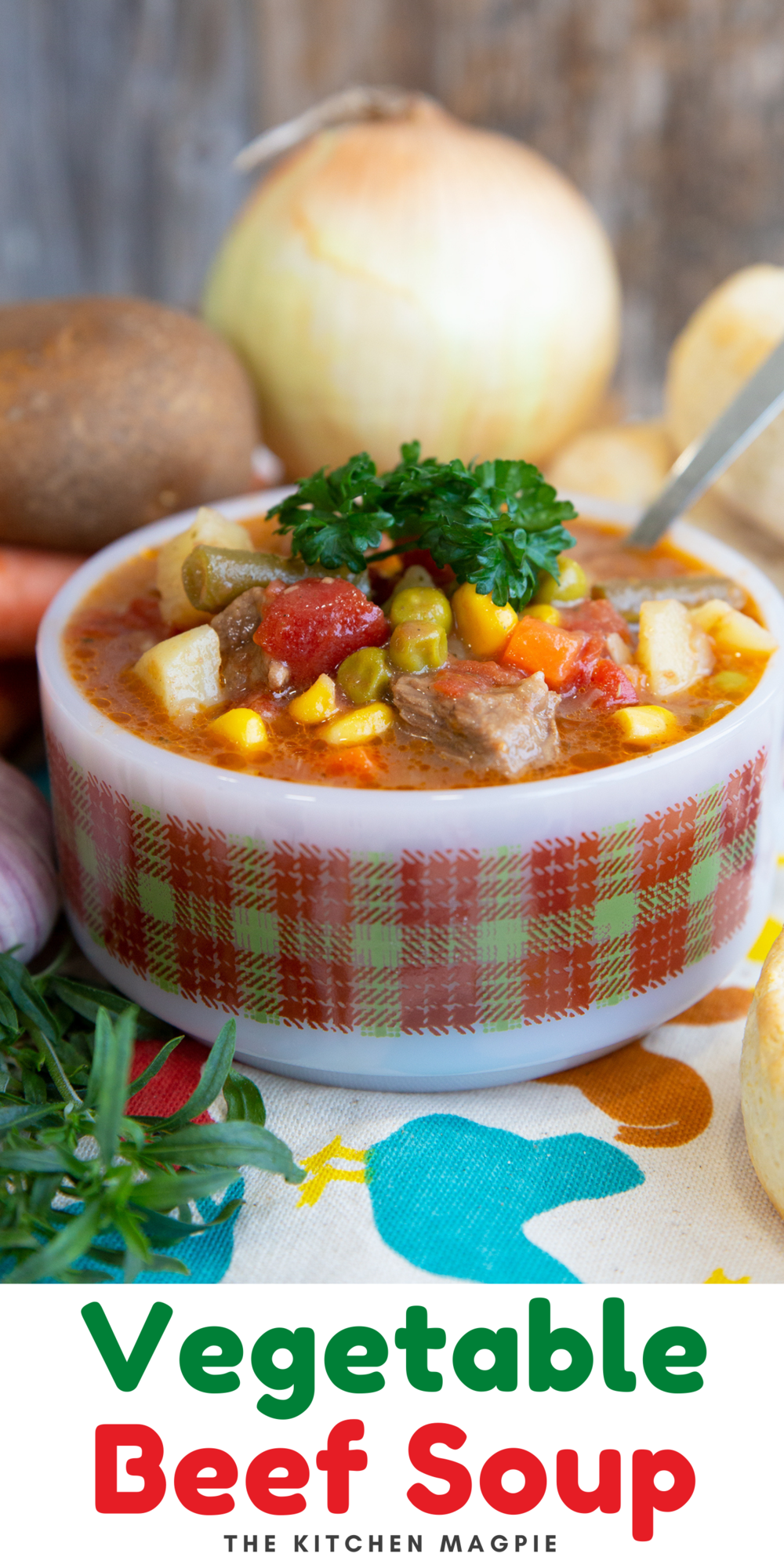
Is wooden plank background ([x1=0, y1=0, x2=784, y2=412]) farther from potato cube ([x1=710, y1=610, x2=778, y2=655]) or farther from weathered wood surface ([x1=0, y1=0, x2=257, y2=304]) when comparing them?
potato cube ([x1=710, y1=610, x2=778, y2=655])

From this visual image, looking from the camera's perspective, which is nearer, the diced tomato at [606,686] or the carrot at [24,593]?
the diced tomato at [606,686]

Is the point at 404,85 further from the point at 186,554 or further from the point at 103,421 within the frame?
the point at 186,554

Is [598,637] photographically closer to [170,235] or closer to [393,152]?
[393,152]

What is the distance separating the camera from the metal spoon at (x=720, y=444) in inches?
80.7

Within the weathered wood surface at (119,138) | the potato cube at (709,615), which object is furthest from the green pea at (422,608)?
the weathered wood surface at (119,138)

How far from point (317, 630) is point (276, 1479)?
3.14ft

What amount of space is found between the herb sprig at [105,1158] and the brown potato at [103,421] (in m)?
1.07

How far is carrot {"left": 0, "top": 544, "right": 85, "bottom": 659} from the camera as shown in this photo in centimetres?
216

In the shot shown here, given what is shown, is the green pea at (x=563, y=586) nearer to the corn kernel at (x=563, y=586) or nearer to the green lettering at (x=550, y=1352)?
the corn kernel at (x=563, y=586)

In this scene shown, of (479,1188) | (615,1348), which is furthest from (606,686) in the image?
(615,1348)

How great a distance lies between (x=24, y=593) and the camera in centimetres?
217

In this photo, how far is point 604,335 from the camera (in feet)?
8.86

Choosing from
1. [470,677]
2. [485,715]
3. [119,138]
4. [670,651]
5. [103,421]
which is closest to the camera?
[485,715]

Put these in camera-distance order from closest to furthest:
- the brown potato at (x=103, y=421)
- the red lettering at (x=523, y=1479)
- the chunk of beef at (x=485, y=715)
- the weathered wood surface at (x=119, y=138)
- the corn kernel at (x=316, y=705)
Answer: the red lettering at (x=523, y=1479), the chunk of beef at (x=485, y=715), the corn kernel at (x=316, y=705), the brown potato at (x=103, y=421), the weathered wood surface at (x=119, y=138)
